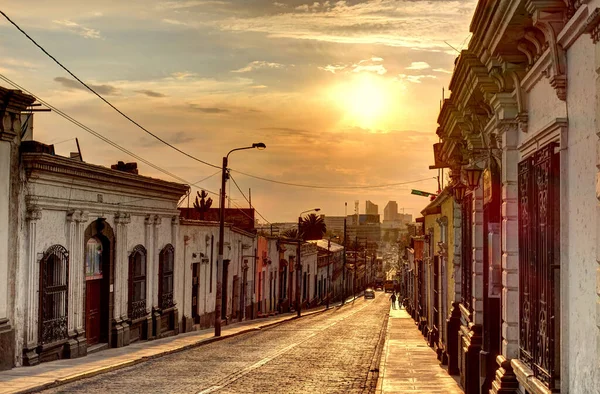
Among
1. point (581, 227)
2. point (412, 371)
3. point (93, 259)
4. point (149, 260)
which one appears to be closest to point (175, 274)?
point (149, 260)

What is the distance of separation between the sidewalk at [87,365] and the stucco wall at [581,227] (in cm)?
1149

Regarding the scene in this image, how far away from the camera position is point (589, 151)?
261 inches

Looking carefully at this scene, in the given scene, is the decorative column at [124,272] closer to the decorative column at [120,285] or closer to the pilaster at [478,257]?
the decorative column at [120,285]

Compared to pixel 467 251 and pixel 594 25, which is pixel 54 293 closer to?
pixel 467 251

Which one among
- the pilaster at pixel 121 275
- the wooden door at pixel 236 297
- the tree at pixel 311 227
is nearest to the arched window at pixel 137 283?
the pilaster at pixel 121 275

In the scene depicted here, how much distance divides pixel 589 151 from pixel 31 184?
51.8 feet

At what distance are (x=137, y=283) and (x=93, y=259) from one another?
3.80 m

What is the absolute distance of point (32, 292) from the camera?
19.6 m

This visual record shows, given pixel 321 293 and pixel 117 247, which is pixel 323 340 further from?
pixel 321 293

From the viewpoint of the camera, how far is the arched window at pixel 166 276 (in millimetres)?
30000

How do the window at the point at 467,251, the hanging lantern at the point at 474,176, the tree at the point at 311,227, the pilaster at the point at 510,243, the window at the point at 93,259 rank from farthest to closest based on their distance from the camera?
the tree at the point at 311,227 < the window at the point at 93,259 < the window at the point at 467,251 < the hanging lantern at the point at 474,176 < the pilaster at the point at 510,243

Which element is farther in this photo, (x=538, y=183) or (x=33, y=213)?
(x=33, y=213)

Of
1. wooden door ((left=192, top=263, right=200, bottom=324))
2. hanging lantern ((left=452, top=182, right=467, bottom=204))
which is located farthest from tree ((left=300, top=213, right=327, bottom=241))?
hanging lantern ((left=452, top=182, right=467, bottom=204))

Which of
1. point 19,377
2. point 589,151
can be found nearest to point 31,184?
point 19,377
